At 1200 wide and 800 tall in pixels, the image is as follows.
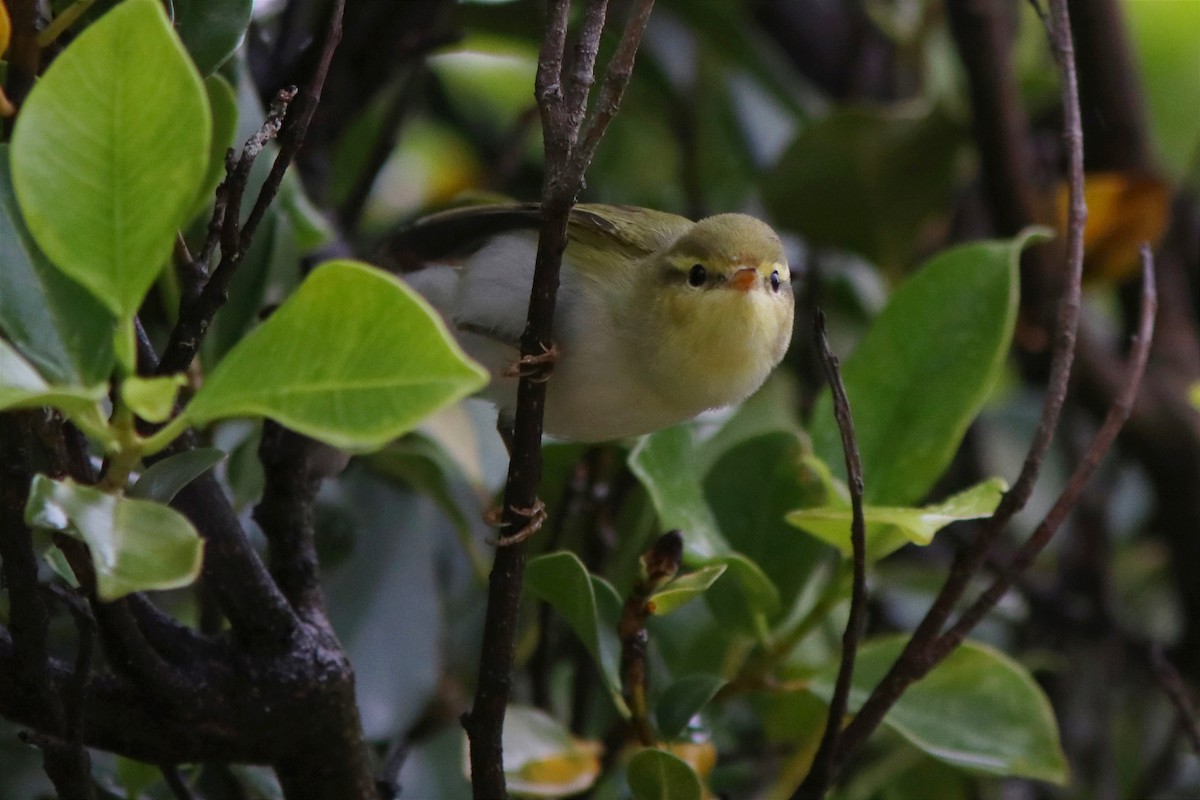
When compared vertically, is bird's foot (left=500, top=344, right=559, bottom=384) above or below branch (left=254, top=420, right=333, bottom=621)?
above

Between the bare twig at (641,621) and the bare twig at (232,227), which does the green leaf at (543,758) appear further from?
the bare twig at (232,227)

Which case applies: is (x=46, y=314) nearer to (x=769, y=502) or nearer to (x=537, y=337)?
(x=537, y=337)

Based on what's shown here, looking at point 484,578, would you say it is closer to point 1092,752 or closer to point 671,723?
point 671,723

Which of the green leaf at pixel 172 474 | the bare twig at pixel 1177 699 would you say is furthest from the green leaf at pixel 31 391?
the bare twig at pixel 1177 699

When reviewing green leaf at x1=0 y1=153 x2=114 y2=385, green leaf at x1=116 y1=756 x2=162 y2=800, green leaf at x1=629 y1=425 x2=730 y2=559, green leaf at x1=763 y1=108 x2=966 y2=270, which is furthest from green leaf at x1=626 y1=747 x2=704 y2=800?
green leaf at x1=763 y1=108 x2=966 y2=270

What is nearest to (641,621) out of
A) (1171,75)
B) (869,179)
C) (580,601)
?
(580,601)

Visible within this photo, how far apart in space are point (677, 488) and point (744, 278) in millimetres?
269

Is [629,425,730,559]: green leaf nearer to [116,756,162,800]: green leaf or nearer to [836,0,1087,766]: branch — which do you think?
[836,0,1087,766]: branch

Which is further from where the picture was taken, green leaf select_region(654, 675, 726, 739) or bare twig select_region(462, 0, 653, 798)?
green leaf select_region(654, 675, 726, 739)

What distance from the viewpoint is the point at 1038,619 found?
2041 millimetres

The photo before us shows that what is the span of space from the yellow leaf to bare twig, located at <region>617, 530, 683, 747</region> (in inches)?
45.1

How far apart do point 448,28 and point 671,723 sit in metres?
1.20

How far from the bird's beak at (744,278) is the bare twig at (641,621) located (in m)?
0.39

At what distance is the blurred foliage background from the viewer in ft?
4.88
